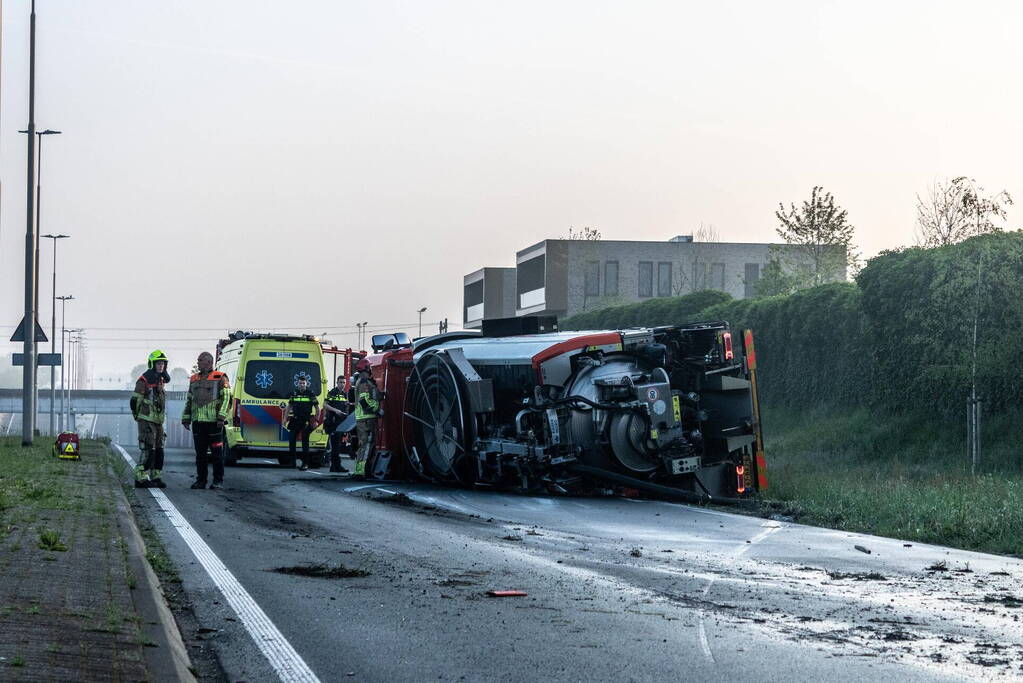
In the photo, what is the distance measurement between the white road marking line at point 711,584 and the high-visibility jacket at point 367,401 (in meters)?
9.08

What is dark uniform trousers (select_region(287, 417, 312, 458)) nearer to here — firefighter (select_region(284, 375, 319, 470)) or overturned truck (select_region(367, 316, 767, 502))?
firefighter (select_region(284, 375, 319, 470))

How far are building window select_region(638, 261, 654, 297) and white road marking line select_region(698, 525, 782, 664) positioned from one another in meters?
71.1

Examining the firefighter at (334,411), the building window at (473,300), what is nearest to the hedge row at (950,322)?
the firefighter at (334,411)

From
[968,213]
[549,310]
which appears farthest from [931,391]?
[549,310]

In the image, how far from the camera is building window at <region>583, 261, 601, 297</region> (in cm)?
8525

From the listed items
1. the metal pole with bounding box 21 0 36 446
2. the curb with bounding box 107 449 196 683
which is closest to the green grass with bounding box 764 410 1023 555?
→ the curb with bounding box 107 449 196 683

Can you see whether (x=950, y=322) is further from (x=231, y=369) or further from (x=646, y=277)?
(x=646, y=277)

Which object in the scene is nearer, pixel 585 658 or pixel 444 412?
pixel 585 658

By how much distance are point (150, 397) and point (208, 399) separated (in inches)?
33.1

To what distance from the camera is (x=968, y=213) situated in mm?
29203

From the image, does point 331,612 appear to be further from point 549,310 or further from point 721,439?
point 549,310

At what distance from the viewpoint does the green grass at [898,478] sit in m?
13.7

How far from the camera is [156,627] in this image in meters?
7.12

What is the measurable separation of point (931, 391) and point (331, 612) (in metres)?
20.8
